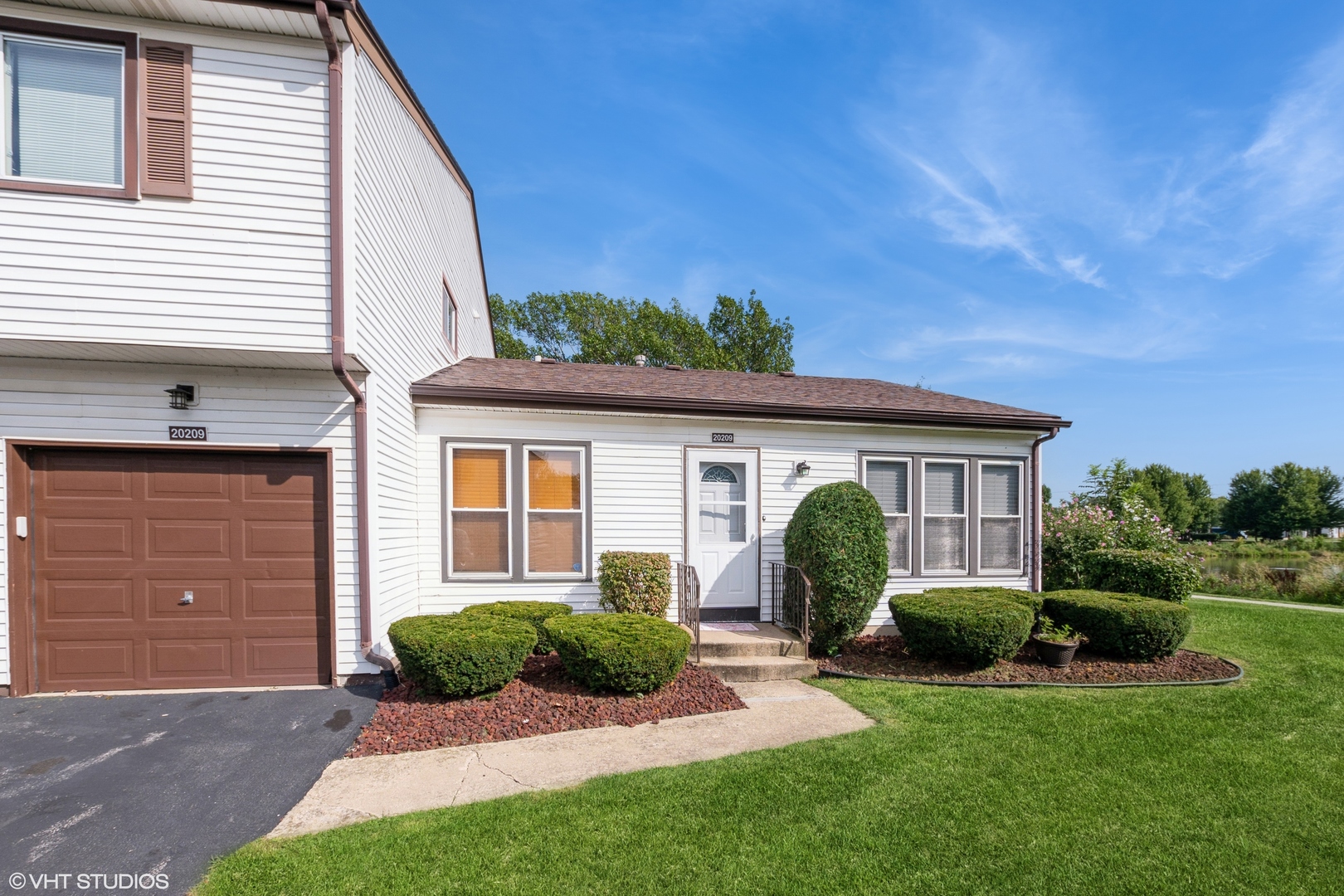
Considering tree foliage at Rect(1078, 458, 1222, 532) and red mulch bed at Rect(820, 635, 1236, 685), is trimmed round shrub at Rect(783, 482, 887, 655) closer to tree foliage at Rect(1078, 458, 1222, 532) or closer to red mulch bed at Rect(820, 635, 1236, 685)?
red mulch bed at Rect(820, 635, 1236, 685)

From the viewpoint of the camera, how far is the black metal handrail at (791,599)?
6.54 metres

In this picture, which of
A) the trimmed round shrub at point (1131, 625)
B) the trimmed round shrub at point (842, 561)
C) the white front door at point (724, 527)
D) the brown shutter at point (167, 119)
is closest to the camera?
the brown shutter at point (167, 119)

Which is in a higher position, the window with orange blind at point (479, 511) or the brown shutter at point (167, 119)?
the brown shutter at point (167, 119)

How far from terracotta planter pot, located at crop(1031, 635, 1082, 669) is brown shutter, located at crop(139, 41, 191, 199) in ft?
30.8

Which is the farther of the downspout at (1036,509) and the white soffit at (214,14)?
the downspout at (1036,509)

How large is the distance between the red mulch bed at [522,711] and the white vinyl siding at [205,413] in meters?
1.09

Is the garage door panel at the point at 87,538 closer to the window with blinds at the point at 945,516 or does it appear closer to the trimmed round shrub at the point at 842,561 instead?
Result: the trimmed round shrub at the point at 842,561

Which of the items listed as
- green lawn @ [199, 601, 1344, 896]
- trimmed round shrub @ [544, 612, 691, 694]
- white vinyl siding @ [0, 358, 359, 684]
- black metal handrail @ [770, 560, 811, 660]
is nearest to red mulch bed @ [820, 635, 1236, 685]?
black metal handrail @ [770, 560, 811, 660]

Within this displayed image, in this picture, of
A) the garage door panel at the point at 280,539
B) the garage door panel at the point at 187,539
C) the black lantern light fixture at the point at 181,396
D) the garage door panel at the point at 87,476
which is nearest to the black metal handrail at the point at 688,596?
the garage door panel at the point at 280,539

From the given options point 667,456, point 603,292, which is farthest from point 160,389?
point 603,292

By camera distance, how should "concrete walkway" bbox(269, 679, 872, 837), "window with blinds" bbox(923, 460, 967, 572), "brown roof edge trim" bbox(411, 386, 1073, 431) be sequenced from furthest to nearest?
"window with blinds" bbox(923, 460, 967, 572) → "brown roof edge trim" bbox(411, 386, 1073, 431) → "concrete walkway" bbox(269, 679, 872, 837)

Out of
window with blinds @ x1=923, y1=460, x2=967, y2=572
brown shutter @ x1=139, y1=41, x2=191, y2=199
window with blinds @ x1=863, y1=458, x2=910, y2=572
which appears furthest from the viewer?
window with blinds @ x1=923, y1=460, x2=967, y2=572

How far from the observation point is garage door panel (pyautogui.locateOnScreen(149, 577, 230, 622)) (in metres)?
5.22

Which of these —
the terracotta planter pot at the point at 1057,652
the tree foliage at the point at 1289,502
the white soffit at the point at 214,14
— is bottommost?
the tree foliage at the point at 1289,502
